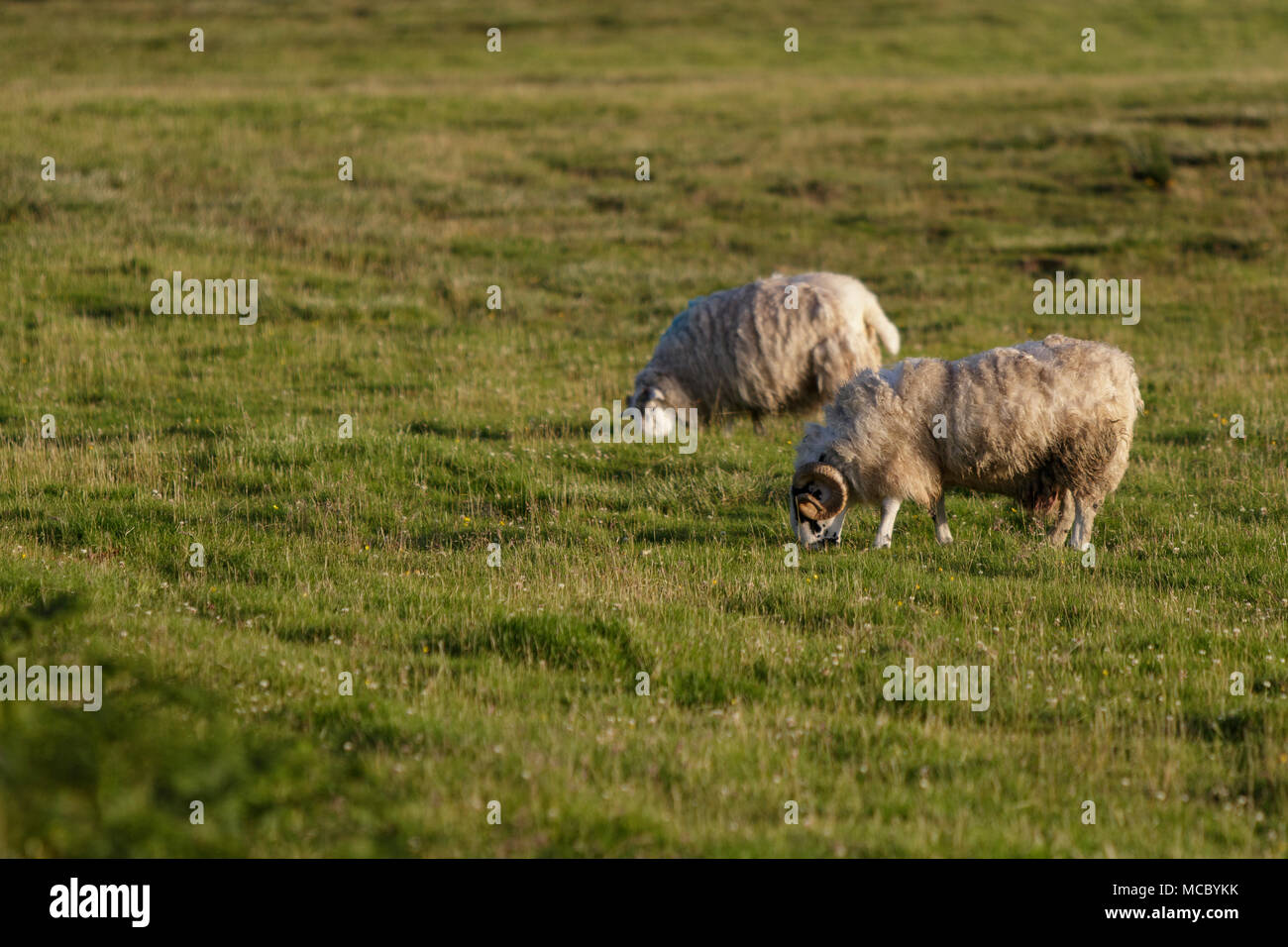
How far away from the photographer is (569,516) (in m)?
11.3

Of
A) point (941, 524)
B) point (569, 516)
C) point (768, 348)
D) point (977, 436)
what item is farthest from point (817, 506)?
point (768, 348)

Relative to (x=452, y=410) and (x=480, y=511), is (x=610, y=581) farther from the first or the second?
(x=452, y=410)

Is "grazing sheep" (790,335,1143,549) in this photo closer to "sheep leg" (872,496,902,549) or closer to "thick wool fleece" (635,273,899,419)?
"sheep leg" (872,496,902,549)

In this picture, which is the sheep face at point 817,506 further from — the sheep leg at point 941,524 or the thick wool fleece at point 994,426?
the sheep leg at point 941,524

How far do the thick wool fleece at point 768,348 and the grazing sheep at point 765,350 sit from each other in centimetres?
1

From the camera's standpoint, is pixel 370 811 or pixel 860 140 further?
pixel 860 140

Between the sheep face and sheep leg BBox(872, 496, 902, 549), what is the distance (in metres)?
0.34

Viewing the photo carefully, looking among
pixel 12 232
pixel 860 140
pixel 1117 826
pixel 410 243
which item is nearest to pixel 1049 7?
pixel 860 140

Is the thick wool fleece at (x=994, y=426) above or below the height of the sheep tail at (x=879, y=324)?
below

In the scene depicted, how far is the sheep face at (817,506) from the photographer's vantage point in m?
10.7

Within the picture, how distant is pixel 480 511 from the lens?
11547 millimetres

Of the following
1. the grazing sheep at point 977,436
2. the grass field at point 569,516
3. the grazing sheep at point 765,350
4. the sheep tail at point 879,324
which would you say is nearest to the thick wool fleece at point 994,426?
the grazing sheep at point 977,436

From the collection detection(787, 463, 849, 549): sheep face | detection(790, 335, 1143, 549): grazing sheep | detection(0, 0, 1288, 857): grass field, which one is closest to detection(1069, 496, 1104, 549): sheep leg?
detection(790, 335, 1143, 549): grazing sheep

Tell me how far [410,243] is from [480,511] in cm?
1367
